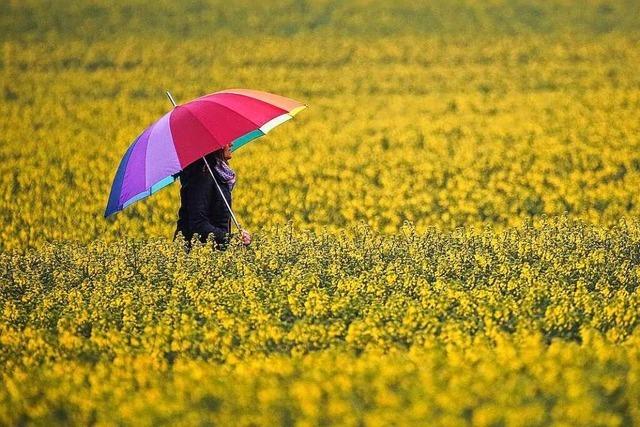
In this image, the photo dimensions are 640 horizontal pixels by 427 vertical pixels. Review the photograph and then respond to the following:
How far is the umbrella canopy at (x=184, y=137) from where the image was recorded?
8555 millimetres

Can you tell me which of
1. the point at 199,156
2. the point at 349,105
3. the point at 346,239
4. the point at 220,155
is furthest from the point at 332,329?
the point at 349,105

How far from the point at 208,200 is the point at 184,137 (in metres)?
0.75

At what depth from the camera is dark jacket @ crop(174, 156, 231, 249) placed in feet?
30.1

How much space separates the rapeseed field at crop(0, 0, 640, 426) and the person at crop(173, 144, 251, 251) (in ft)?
0.71

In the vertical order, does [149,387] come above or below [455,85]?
below

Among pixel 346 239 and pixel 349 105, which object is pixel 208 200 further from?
pixel 349 105

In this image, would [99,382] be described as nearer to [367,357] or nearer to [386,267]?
[367,357]

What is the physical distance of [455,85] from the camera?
21.3 meters

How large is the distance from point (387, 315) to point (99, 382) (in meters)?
2.06

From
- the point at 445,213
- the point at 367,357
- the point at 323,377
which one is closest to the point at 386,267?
the point at 367,357

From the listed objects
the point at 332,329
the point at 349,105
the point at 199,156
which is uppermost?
the point at 199,156

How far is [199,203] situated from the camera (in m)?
9.18

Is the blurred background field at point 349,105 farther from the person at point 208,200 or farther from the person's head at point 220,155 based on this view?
the person's head at point 220,155

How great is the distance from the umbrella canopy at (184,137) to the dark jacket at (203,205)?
1.11 ft
